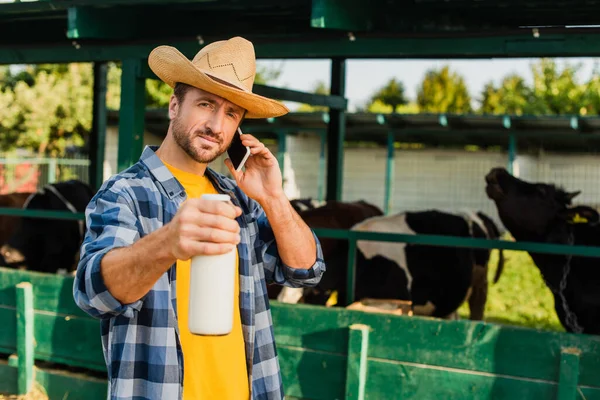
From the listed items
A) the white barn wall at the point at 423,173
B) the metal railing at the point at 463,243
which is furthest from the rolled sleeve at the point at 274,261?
the white barn wall at the point at 423,173

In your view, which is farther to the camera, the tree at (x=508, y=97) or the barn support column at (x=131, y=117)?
the tree at (x=508, y=97)

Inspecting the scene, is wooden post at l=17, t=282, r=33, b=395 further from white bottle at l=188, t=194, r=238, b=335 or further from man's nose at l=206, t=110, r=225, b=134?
white bottle at l=188, t=194, r=238, b=335

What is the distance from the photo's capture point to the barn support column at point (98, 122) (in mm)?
8062

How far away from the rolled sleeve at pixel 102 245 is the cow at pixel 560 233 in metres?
4.95

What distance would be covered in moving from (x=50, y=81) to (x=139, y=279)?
887 inches

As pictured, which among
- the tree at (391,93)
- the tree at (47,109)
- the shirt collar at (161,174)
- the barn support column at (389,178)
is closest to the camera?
the shirt collar at (161,174)

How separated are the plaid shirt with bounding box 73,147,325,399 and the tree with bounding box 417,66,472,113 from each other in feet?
122

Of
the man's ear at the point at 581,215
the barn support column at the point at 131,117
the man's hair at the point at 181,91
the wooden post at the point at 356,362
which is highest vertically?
the barn support column at the point at 131,117

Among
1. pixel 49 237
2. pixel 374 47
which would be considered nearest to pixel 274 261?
pixel 374 47

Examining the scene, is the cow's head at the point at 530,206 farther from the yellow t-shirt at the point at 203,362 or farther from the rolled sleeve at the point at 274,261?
the yellow t-shirt at the point at 203,362

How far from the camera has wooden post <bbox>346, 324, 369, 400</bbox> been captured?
4.18 meters

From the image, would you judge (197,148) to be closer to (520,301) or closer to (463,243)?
(463,243)

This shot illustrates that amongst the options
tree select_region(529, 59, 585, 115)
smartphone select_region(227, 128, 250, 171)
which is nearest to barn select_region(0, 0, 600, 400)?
smartphone select_region(227, 128, 250, 171)

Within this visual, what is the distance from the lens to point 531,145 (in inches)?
787
